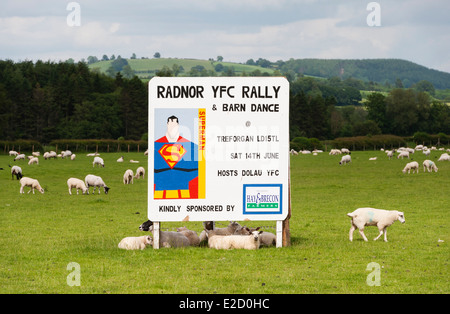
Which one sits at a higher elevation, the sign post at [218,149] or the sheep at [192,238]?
the sign post at [218,149]

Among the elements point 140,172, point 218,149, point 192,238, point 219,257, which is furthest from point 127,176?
point 219,257

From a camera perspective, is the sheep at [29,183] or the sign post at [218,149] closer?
the sign post at [218,149]

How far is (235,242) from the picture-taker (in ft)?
59.5

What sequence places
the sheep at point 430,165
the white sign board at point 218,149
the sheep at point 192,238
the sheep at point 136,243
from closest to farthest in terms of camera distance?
1. the white sign board at point 218,149
2. the sheep at point 136,243
3. the sheep at point 192,238
4. the sheep at point 430,165

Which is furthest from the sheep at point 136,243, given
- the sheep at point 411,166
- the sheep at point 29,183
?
the sheep at point 411,166

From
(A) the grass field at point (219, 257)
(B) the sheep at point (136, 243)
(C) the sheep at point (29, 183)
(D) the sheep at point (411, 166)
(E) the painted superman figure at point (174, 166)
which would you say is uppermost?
(E) the painted superman figure at point (174, 166)

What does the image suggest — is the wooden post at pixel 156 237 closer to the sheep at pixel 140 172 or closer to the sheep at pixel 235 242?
the sheep at pixel 235 242

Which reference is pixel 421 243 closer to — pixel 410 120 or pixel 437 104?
pixel 410 120

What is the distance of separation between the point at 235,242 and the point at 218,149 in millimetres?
2732

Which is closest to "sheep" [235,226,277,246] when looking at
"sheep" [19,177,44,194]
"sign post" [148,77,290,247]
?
"sign post" [148,77,290,247]

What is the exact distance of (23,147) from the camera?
366ft

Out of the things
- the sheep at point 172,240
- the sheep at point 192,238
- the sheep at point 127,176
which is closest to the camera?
the sheep at point 172,240

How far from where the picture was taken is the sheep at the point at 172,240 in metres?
18.4

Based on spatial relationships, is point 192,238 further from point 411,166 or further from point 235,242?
point 411,166
